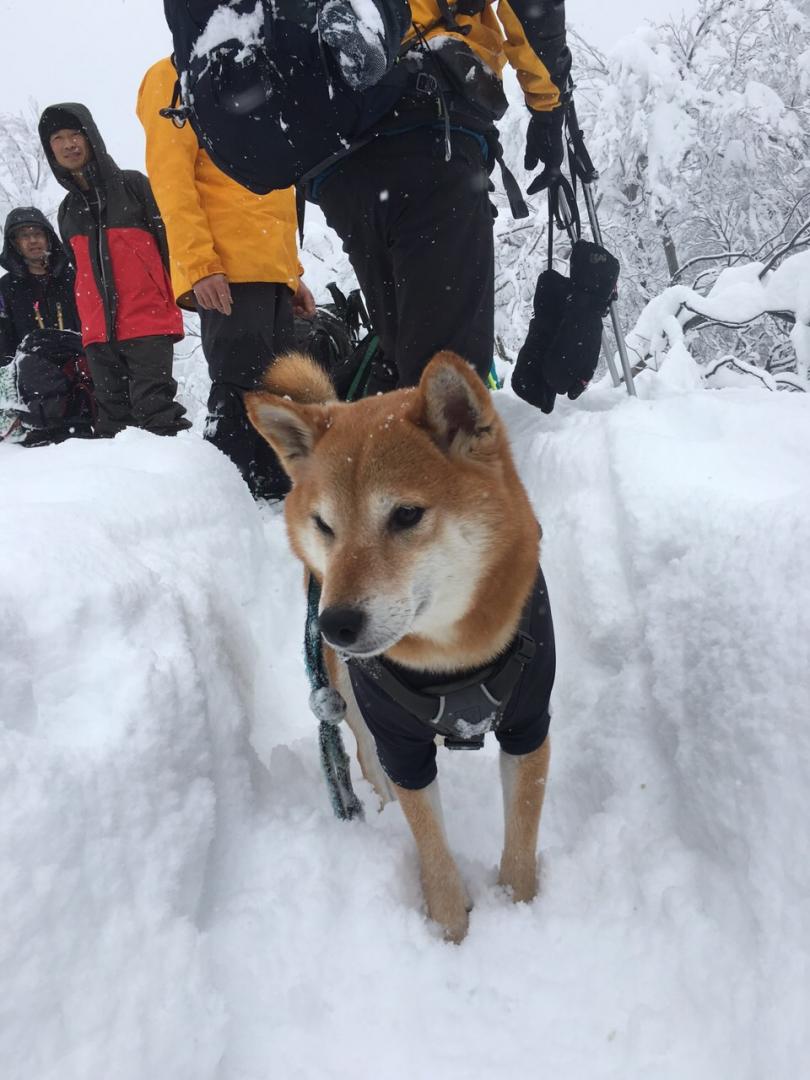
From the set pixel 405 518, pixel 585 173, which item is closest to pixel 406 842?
pixel 405 518

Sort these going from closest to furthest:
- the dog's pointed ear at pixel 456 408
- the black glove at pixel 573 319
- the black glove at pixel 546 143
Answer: the dog's pointed ear at pixel 456 408, the black glove at pixel 546 143, the black glove at pixel 573 319

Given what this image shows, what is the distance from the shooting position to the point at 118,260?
4.10 m

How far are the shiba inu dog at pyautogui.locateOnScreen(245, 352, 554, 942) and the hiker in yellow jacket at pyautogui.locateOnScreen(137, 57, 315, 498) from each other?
5.72 ft

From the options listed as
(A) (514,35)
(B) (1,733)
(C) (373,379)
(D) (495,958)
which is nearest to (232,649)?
(B) (1,733)

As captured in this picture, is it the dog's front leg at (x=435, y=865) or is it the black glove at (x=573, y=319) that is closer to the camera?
the dog's front leg at (x=435, y=865)

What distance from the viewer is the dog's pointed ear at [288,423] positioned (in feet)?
5.59

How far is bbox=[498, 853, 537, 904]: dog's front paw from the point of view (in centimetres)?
179

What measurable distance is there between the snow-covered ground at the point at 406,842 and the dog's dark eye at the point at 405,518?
693 millimetres

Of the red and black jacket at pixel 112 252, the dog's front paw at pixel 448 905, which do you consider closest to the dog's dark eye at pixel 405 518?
the dog's front paw at pixel 448 905

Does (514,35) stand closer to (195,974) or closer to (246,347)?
(246,347)

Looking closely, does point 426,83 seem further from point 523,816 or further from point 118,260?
point 118,260

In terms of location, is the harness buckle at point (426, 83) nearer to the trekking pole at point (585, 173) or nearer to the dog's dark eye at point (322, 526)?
the trekking pole at point (585, 173)

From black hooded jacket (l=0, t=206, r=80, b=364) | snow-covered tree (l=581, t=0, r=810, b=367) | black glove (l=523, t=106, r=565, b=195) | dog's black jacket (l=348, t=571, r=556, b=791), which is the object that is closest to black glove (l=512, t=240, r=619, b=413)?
black glove (l=523, t=106, r=565, b=195)

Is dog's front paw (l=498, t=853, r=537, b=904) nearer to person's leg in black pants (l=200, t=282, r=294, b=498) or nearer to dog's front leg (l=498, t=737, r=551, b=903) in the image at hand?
dog's front leg (l=498, t=737, r=551, b=903)
